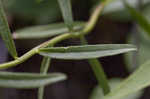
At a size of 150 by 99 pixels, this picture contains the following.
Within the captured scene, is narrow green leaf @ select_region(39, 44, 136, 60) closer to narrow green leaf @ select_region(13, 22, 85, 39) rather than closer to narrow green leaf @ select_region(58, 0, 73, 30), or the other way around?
narrow green leaf @ select_region(58, 0, 73, 30)

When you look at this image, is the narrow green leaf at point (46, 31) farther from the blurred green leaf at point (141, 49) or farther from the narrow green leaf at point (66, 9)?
the blurred green leaf at point (141, 49)

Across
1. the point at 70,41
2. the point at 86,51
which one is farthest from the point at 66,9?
the point at 70,41

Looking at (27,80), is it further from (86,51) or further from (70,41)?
(70,41)

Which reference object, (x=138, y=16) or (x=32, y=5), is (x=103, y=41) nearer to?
(x=32, y=5)

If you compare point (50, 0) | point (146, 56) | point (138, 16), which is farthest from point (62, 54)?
point (50, 0)

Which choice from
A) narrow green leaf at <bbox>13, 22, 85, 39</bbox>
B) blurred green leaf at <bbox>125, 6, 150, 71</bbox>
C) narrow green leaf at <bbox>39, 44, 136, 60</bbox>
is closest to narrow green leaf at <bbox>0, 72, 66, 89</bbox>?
narrow green leaf at <bbox>39, 44, 136, 60</bbox>

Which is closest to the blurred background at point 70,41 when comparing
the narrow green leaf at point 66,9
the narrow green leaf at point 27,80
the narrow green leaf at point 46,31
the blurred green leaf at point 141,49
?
the blurred green leaf at point 141,49
